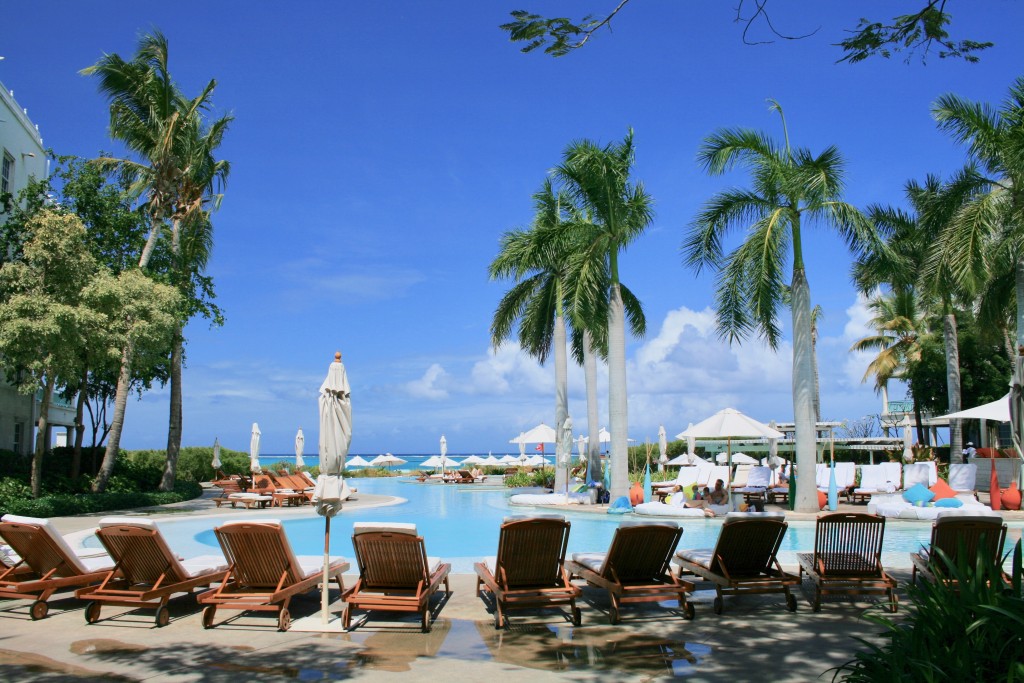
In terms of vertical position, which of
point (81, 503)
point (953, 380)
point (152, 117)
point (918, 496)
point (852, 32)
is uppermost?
point (152, 117)

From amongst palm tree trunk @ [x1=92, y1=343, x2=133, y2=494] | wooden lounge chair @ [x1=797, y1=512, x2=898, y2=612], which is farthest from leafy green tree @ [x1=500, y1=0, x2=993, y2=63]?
palm tree trunk @ [x1=92, y1=343, x2=133, y2=494]

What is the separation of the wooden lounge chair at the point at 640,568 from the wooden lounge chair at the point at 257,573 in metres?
2.71

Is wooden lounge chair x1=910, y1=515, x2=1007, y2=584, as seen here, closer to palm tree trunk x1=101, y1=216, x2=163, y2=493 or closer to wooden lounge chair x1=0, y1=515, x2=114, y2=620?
wooden lounge chair x1=0, y1=515, x2=114, y2=620

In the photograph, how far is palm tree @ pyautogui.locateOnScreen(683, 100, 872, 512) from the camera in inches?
630

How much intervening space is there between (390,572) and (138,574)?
2.32 m

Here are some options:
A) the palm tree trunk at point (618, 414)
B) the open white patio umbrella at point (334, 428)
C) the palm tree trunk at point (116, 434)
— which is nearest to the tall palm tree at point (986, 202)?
the palm tree trunk at point (618, 414)

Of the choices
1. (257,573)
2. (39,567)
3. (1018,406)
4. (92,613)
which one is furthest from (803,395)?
(39,567)

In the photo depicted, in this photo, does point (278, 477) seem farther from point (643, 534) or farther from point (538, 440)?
point (643, 534)

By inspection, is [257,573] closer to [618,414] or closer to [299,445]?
[618,414]

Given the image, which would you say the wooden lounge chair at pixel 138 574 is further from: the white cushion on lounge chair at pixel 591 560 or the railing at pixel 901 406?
the railing at pixel 901 406

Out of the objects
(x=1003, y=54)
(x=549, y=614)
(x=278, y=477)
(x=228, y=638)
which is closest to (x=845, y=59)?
(x=1003, y=54)

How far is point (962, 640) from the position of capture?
3525 millimetres

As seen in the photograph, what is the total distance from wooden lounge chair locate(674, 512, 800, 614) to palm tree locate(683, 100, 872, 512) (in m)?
9.45

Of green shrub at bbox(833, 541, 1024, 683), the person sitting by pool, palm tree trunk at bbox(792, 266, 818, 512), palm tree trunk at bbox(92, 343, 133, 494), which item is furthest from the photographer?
palm tree trunk at bbox(92, 343, 133, 494)
